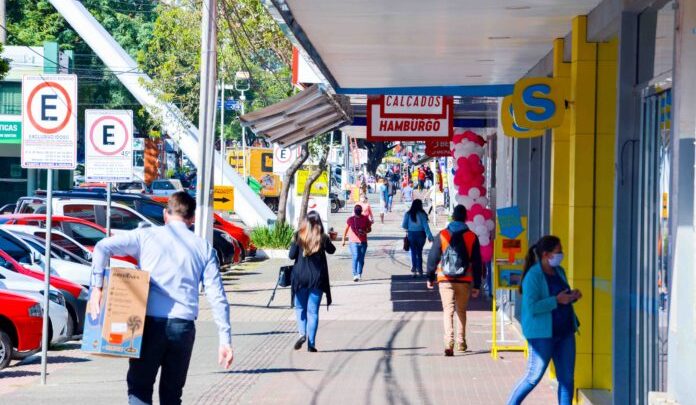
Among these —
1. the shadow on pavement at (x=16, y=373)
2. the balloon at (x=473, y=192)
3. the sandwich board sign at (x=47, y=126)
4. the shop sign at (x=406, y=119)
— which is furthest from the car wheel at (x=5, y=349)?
the shop sign at (x=406, y=119)

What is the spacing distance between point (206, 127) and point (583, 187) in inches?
373

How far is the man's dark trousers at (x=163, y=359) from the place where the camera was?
768 cm

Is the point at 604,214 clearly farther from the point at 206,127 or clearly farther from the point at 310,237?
the point at 206,127

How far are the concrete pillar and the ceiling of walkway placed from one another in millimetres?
3614

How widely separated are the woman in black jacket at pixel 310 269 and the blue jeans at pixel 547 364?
18.0ft

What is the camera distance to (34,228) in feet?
70.3

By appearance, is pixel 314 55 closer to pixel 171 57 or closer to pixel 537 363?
pixel 537 363

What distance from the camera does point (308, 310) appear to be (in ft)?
50.1

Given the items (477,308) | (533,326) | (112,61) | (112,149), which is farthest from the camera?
(112,61)

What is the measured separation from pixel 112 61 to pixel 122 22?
79.2 feet

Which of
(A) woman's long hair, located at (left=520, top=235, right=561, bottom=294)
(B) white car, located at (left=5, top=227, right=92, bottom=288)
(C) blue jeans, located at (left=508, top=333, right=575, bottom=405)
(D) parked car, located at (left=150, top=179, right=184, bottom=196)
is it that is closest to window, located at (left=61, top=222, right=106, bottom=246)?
(B) white car, located at (left=5, top=227, right=92, bottom=288)

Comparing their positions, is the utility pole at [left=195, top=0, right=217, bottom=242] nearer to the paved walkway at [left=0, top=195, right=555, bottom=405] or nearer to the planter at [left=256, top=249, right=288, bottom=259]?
the paved walkway at [left=0, top=195, right=555, bottom=405]

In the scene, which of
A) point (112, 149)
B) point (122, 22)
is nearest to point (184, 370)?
point (112, 149)

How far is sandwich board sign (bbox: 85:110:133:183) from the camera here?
17.1 meters
